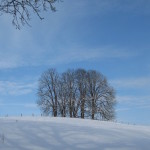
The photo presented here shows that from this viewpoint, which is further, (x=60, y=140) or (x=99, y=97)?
(x=99, y=97)

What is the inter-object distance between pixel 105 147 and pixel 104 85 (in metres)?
36.7

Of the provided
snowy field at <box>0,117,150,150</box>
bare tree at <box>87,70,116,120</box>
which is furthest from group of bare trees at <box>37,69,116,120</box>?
snowy field at <box>0,117,150,150</box>

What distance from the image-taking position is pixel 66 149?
28.0 feet

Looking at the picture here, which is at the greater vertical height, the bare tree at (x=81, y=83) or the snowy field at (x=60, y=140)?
the bare tree at (x=81, y=83)

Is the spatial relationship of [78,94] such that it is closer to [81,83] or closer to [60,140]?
[81,83]

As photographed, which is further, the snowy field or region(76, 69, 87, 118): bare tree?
region(76, 69, 87, 118): bare tree

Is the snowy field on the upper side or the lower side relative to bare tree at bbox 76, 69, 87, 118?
lower

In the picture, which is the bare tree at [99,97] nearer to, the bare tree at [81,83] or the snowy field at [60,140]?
the bare tree at [81,83]

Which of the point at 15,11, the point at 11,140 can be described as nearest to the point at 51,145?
the point at 11,140

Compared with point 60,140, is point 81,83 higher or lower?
higher

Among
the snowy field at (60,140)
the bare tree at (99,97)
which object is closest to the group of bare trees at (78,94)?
the bare tree at (99,97)

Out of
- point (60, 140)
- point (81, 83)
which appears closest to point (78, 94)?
point (81, 83)

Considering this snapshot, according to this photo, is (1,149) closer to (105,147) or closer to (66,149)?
(66,149)

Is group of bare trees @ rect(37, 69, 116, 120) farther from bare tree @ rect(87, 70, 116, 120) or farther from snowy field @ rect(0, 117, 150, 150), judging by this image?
snowy field @ rect(0, 117, 150, 150)
